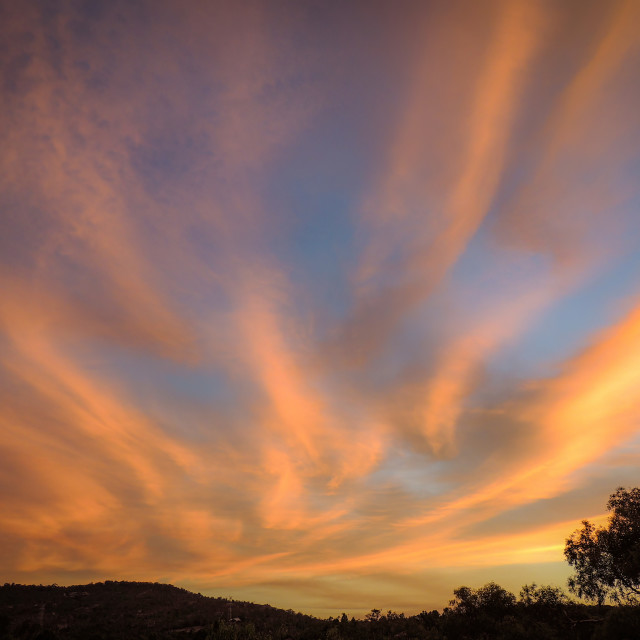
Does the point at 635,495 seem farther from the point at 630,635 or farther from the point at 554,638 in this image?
the point at 554,638

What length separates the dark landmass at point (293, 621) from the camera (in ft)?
143

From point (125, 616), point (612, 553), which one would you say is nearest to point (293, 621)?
point (125, 616)

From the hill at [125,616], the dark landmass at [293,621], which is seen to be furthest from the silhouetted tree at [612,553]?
the hill at [125,616]

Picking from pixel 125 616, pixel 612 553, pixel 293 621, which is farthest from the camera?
pixel 125 616

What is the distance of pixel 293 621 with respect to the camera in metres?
71.4

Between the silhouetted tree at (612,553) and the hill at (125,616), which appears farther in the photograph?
the hill at (125,616)

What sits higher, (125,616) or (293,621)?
(125,616)

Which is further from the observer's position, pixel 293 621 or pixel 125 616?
pixel 125 616

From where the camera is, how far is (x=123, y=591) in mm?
104125

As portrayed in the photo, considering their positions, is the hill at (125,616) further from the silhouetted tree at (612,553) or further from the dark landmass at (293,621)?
the silhouetted tree at (612,553)

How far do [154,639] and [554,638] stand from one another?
4654 centimetres

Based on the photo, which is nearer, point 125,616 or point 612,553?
point 612,553

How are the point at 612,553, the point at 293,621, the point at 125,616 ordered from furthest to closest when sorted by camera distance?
1. the point at 125,616
2. the point at 293,621
3. the point at 612,553

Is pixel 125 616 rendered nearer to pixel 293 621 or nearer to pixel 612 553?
pixel 293 621
